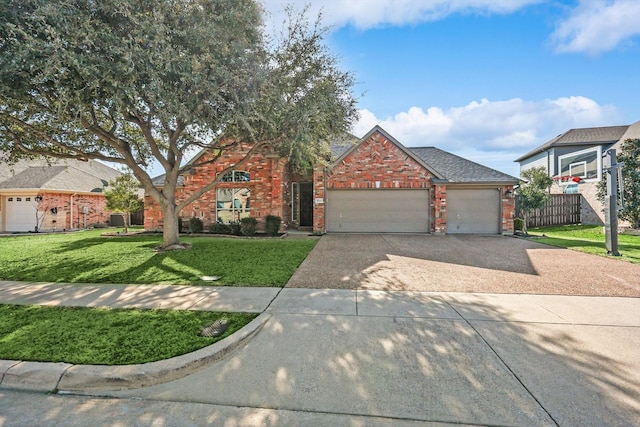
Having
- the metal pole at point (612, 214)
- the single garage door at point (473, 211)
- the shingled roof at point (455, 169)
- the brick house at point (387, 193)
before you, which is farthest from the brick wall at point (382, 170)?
the metal pole at point (612, 214)

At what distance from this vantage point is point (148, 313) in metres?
4.24

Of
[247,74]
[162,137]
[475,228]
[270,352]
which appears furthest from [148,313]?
[475,228]

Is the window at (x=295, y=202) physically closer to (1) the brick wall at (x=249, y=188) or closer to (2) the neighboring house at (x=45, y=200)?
(1) the brick wall at (x=249, y=188)

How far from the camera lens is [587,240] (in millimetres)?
12398

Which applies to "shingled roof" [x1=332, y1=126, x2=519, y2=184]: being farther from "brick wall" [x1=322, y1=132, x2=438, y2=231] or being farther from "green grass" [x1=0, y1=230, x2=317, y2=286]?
"green grass" [x1=0, y1=230, x2=317, y2=286]

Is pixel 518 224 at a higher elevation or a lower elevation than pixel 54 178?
lower

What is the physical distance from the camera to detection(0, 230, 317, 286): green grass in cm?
620

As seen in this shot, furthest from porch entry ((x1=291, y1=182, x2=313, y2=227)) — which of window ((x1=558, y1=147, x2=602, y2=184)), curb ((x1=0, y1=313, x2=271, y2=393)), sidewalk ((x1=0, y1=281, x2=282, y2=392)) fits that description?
window ((x1=558, y1=147, x2=602, y2=184))

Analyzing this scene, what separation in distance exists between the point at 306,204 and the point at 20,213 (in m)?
17.5

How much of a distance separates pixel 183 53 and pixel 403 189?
1085 centimetres

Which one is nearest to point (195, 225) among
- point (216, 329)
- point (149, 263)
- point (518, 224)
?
point (149, 263)

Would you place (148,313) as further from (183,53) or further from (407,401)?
(183,53)

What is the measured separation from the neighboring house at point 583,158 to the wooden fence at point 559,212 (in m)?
0.33

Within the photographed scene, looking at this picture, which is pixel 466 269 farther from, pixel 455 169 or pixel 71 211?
pixel 71 211
